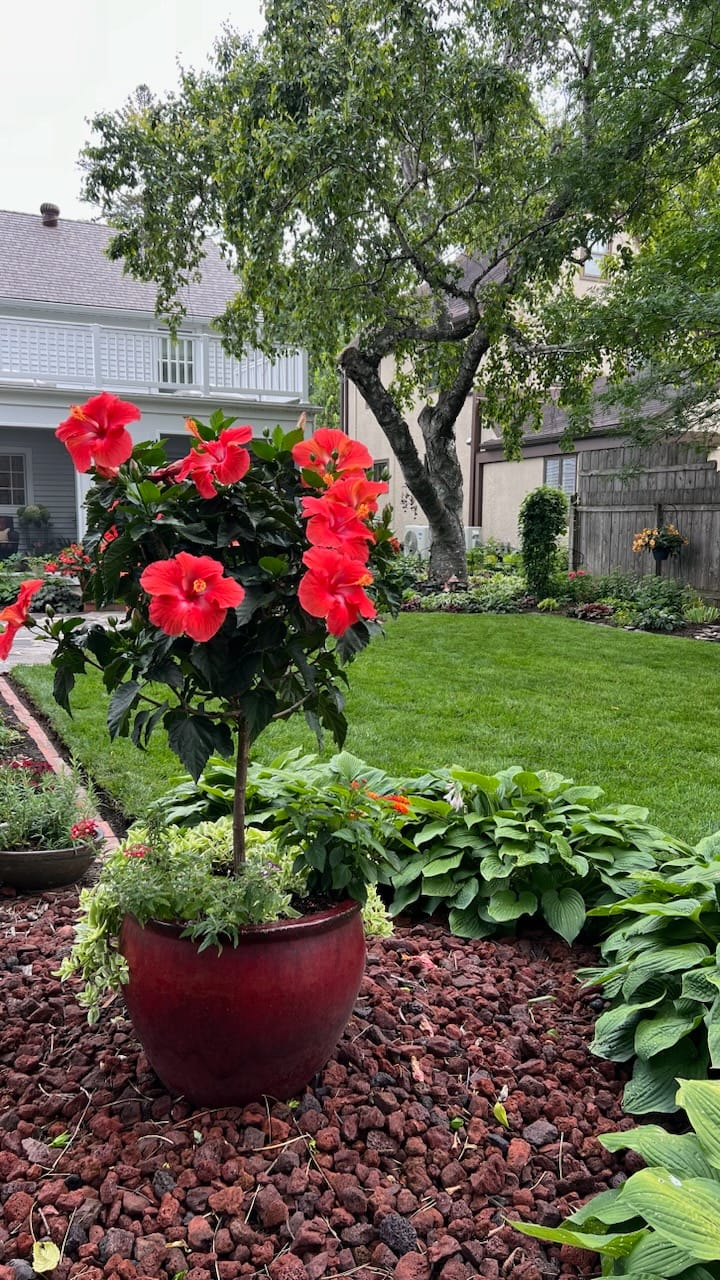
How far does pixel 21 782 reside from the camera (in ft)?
12.1

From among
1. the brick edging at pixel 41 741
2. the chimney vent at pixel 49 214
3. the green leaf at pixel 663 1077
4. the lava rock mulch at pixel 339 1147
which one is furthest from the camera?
the chimney vent at pixel 49 214

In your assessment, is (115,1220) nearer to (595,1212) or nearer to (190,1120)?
(190,1120)


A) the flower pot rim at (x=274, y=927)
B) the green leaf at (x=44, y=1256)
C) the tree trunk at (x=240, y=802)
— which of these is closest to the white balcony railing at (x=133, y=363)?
the tree trunk at (x=240, y=802)

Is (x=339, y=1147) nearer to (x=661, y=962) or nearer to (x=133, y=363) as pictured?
(x=661, y=962)

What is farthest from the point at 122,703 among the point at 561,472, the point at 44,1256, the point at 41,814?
the point at 561,472

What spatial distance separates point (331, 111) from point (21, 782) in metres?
7.24

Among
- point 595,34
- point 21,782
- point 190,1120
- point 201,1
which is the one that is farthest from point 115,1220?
point 201,1

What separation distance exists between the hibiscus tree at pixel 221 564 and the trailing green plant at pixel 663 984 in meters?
1.07

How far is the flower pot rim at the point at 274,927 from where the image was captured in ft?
6.19

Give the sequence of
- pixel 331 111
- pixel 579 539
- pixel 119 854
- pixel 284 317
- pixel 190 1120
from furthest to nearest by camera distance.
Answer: pixel 579 539 < pixel 284 317 < pixel 331 111 < pixel 119 854 < pixel 190 1120

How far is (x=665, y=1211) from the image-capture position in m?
1.32

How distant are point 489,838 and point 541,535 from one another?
8674 millimetres

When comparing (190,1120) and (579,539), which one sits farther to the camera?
(579,539)

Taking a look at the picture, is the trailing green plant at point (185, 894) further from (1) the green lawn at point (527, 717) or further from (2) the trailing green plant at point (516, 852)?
(1) the green lawn at point (527, 717)
